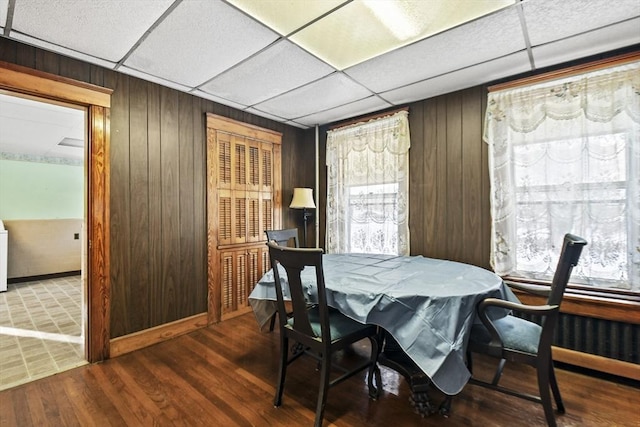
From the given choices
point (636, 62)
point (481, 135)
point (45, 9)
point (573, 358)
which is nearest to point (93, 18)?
point (45, 9)

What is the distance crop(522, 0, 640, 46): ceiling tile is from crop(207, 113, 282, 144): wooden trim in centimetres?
282

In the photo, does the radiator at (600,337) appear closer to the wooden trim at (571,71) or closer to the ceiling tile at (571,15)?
the wooden trim at (571,71)

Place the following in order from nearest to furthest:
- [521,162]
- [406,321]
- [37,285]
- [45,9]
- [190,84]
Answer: [406,321] < [45,9] < [521,162] < [190,84] < [37,285]

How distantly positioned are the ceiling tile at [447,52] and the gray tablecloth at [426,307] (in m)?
1.70

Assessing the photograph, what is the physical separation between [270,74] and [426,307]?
7.50 feet

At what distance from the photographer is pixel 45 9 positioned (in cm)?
175

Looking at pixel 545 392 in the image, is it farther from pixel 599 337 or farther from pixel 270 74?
pixel 270 74

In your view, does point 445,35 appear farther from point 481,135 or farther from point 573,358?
point 573,358

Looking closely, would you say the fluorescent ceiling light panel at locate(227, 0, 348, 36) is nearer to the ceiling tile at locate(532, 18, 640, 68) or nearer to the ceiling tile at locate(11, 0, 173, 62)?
the ceiling tile at locate(11, 0, 173, 62)

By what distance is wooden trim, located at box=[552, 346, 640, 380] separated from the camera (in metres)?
2.06

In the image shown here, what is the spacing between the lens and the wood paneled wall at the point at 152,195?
2539mm

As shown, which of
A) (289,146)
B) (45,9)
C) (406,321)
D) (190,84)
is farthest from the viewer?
(289,146)

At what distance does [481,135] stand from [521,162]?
44 centimetres

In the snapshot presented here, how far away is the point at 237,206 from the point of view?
3527 millimetres
